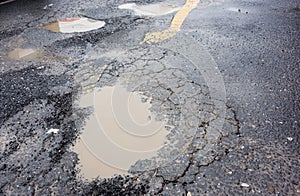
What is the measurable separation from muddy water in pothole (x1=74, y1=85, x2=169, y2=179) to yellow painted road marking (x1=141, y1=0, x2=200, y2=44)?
161cm

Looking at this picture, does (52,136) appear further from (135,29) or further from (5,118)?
(135,29)

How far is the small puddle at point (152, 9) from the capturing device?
5754 millimetres

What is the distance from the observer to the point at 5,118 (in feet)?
9.61

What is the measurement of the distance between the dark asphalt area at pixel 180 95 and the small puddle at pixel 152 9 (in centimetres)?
28

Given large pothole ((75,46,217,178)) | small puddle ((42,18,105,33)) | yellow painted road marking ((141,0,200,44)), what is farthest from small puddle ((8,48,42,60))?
yellow painted road marking ((141,0,200,44))

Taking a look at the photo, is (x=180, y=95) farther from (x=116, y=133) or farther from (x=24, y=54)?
(x=24, y=54)

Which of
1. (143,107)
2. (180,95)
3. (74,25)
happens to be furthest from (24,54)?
(180,95)

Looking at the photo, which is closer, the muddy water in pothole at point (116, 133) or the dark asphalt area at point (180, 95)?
the dark asphalt area at point (180, 95)

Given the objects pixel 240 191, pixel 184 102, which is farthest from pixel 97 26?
pixel 240 191

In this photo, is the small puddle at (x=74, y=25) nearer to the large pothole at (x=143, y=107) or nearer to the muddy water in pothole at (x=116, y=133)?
the large pothole at (x=143, y=107)

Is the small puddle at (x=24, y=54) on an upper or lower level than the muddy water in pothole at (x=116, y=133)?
upper

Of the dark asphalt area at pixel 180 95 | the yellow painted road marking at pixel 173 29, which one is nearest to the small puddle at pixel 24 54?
the dark asphalt area at pixel 180 95

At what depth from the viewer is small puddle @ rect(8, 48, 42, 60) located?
420cm

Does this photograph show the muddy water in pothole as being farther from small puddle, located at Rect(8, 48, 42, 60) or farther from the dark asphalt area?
small puddle, located at Rect(8, 48, 42, 60)
